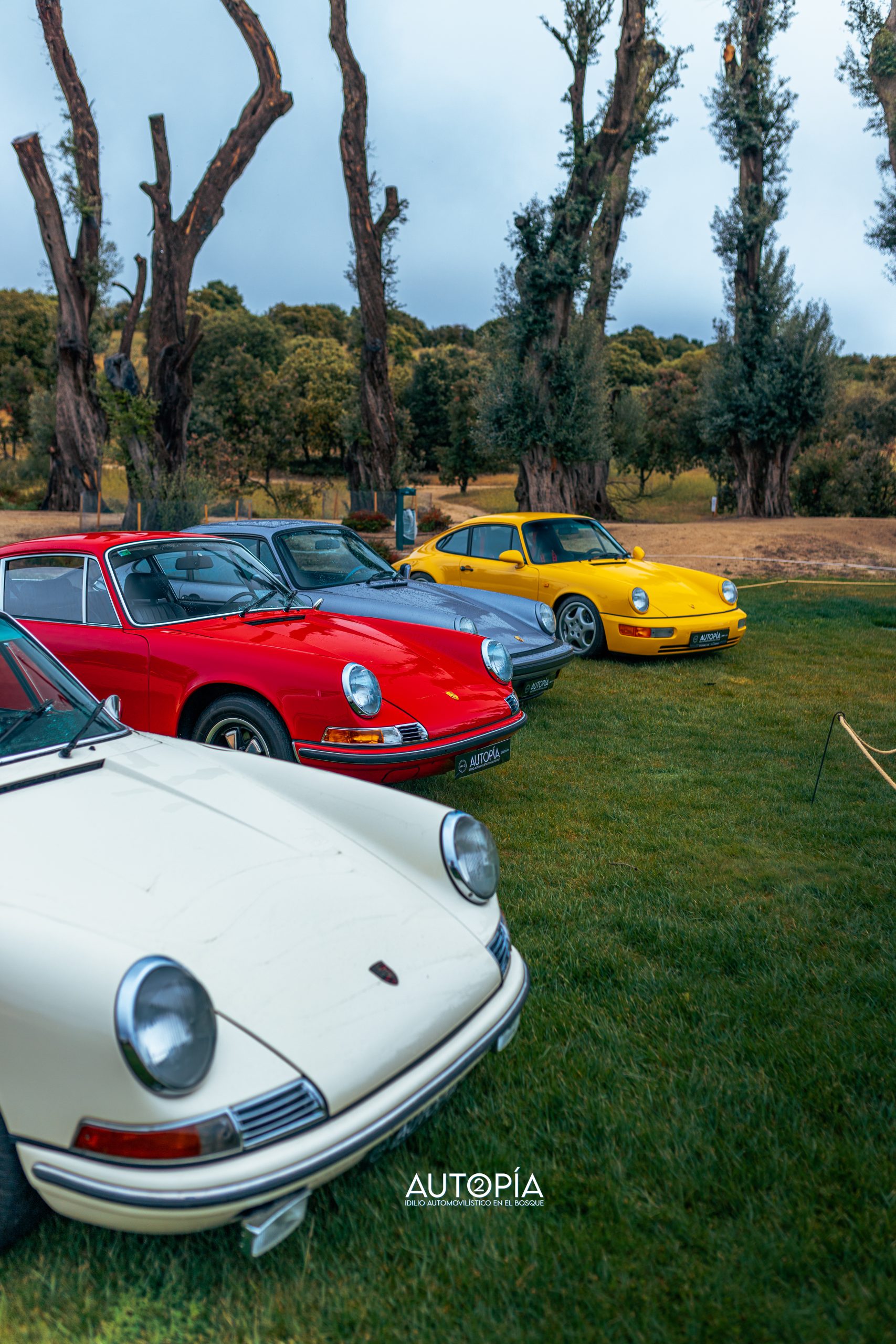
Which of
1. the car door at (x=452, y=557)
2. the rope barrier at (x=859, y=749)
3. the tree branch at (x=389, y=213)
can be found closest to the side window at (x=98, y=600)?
the rope barrier at (x=859, y=749)

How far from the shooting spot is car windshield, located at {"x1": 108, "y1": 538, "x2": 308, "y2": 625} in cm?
497

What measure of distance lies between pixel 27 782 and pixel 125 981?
3.29 ft

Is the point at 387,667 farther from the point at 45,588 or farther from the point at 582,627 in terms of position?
the point at 582,627

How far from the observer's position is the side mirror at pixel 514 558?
8969 mm

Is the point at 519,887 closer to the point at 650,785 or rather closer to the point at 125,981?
the point at 650,785

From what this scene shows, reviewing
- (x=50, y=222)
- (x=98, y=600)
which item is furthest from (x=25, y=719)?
(x=50, y=222)

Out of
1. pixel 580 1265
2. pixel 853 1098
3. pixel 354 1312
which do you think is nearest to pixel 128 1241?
pixel 354 1312

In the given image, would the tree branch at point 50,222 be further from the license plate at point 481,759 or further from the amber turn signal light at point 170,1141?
the amber turn signal light at point 170,1141

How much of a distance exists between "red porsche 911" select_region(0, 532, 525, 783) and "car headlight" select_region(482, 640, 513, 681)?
0.08ft

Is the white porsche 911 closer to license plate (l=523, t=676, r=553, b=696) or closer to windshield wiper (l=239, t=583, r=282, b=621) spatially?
windshield wiper (l=239, t=583, r=282, b=621)

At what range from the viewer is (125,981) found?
1.82 metres

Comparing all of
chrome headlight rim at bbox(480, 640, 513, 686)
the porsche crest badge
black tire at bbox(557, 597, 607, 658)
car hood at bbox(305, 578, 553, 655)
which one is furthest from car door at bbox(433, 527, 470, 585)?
the porsche crest badge

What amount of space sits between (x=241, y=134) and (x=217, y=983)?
22.5 meters

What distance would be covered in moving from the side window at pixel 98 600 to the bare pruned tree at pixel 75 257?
2018 cm
